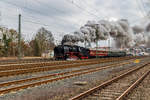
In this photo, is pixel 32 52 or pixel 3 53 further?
pixel 32 52

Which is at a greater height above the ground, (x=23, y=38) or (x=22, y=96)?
(x=23, y=38)

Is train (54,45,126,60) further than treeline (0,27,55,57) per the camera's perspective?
No

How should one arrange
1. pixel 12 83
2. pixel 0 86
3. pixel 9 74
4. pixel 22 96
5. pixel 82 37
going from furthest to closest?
pixel 82 37
pixel 9 74
pixel 12 83
pixel 0 86
pixel 22 96

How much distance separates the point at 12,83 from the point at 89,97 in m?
5.09

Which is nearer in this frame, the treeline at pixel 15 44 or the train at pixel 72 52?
the train at pixel 72 52

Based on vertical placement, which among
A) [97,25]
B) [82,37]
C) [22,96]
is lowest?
[22,96]

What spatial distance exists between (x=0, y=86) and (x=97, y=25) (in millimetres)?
25115

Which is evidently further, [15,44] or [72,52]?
[15,44]

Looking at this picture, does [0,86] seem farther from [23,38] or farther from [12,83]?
[23,38]

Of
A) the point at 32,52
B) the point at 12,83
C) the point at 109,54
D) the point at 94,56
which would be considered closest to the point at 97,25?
the point at 94,56

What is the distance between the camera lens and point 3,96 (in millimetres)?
7402

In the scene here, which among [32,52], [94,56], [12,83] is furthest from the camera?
[32,52]

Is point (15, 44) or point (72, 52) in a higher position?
point (15, 44)

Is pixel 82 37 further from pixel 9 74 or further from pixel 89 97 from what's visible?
pixel 89 97
